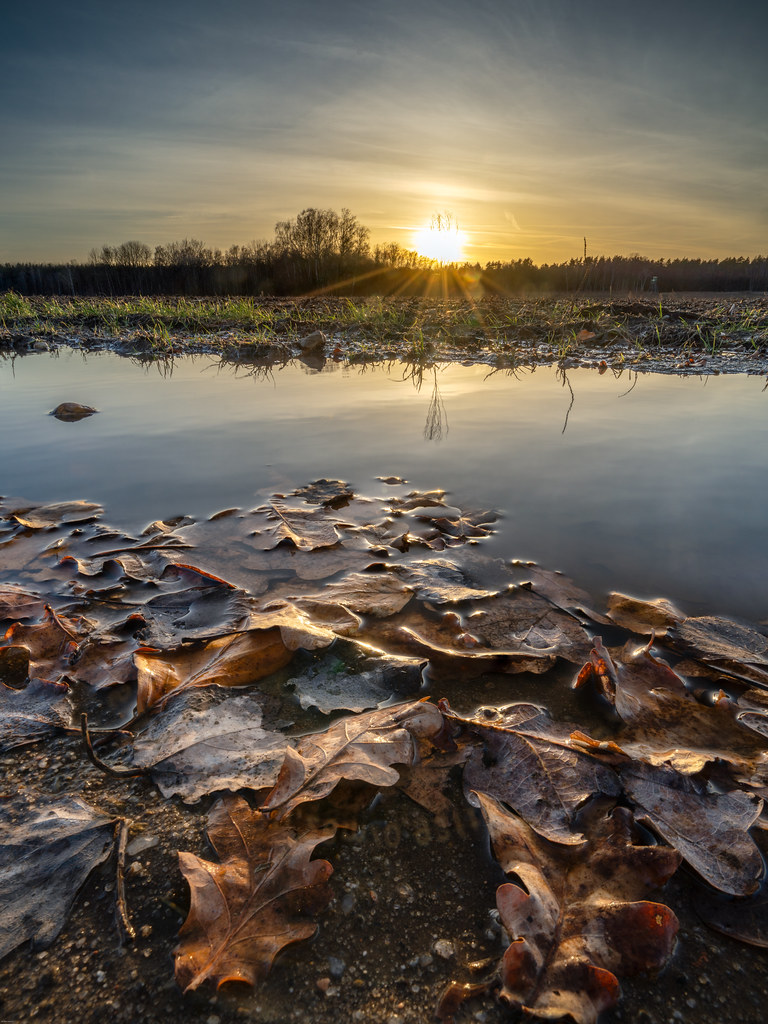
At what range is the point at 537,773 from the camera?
106 centimetres

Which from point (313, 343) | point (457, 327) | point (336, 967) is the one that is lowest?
point (336, 967)

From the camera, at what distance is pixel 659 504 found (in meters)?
2.43

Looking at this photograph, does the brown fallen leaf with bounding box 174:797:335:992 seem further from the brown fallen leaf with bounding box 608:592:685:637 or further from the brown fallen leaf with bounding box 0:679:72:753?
the brown fallen leaf with bounding box 608:592:685:637

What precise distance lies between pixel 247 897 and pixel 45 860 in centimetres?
36

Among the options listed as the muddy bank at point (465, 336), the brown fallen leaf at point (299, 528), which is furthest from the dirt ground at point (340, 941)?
the muddy bank at point (465, 336)

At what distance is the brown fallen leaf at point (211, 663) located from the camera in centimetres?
131

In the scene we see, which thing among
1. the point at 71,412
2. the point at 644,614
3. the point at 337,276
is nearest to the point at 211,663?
the point at 644,614

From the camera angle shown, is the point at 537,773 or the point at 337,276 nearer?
the point at 537,773

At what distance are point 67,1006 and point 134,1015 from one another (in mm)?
96

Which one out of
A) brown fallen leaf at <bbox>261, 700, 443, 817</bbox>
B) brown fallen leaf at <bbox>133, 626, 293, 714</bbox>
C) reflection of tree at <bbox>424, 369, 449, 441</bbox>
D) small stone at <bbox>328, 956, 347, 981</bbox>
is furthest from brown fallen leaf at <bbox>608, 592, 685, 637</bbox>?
reflection of tree at <bbox>424, 369, 449, 441</bbox>

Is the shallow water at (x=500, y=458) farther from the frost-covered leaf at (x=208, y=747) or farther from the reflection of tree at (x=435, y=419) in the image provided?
the frost-covered leaf at (x=208, y=747)

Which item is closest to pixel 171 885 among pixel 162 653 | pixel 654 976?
pixel 162 653

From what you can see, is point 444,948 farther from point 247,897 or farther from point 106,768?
point 106,768

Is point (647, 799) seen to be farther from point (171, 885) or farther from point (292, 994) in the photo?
point (171, 885)
